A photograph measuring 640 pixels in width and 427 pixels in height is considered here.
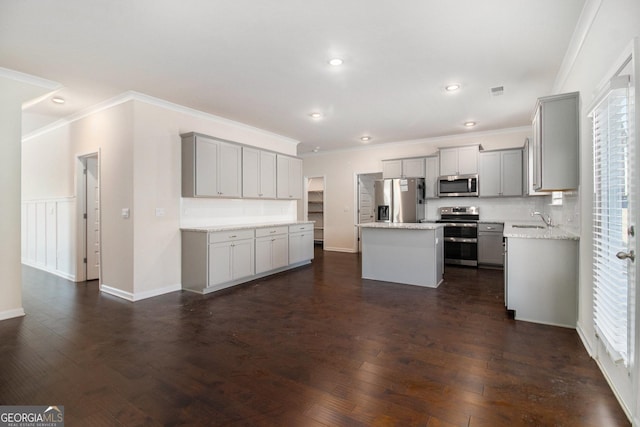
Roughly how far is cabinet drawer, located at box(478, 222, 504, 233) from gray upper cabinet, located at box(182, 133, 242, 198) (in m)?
4.67

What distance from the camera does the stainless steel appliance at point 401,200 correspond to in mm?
6406

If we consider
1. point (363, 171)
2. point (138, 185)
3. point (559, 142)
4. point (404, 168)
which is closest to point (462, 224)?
point (404, 168)

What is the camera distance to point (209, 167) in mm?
4680

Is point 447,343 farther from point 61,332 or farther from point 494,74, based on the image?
point 61,332

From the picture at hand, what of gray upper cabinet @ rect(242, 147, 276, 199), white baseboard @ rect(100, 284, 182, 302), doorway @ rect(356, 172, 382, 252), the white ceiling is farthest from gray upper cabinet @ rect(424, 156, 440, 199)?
white baseboard @ rect(100, 284, 182, 302)

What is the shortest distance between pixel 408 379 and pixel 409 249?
2.70 metres

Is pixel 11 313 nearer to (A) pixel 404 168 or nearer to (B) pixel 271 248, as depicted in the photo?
(B) pixel 271 248

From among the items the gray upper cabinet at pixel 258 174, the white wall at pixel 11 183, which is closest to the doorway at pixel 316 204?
the gray upper cabinet at pixel 258 174

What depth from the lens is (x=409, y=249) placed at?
4.66 metres

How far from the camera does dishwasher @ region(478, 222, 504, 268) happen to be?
5.80m

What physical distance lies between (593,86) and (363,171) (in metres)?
5.65

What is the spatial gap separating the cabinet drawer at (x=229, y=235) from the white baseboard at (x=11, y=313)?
87.2 inches

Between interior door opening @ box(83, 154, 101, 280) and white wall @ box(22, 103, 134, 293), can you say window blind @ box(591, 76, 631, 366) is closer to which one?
white wall @ box(22, 103, 134, 293)

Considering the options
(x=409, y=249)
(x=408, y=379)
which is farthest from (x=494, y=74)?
(x=408, y=379)
